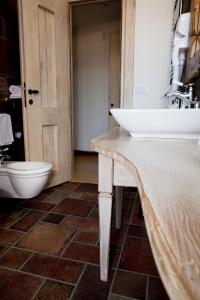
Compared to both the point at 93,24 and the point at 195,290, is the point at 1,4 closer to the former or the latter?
the point at 93,24

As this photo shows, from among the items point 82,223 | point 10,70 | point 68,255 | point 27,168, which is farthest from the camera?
point 10,70

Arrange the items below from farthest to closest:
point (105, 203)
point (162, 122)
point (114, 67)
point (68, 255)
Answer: point (114, 67), point (68, 255), point (105, 203), point (162, 122)

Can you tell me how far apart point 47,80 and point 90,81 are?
1965mm

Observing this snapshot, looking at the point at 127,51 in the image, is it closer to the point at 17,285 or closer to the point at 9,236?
the point at 9,236

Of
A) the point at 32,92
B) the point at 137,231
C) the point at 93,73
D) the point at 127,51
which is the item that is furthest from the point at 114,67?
the point at 137,231

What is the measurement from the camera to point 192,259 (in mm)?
214

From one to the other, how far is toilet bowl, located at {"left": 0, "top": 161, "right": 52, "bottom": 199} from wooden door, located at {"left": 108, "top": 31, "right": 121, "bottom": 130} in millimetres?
2353

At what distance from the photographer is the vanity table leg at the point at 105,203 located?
87 centimetres

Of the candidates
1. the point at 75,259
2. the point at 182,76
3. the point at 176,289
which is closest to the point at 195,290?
the point at 176,289

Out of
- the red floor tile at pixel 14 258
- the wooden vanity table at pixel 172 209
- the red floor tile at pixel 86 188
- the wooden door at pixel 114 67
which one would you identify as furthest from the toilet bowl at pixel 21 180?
the wooden door at pixel 114 67

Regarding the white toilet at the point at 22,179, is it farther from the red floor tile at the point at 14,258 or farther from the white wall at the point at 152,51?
the white wall at the point at 152,51

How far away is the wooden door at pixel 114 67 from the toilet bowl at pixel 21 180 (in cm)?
235

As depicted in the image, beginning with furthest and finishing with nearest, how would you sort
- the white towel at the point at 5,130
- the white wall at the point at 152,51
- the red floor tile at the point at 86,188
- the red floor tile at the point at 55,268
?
the red floor tile at the point at 86,188
the white towel at the point at 5,130
the white wall at the point at 152,51
the red floor tile at the point at 55,268

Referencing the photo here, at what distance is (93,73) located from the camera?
400cm
